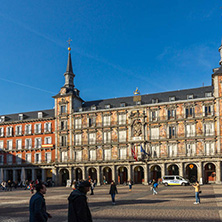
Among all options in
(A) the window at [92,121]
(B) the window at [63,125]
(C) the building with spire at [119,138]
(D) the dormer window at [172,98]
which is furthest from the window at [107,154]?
(D) the dormer window at [172,98]

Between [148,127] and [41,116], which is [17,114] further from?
[148,127]

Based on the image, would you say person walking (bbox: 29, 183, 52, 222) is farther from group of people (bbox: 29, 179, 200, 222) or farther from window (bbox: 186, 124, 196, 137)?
window (bbox: 186, 124, 196, 137)

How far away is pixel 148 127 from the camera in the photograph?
6056cm

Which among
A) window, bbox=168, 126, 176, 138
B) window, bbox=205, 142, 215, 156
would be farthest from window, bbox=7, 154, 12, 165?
window, bbox=205, 142, 215, 156

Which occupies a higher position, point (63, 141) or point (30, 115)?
point (30, 115)

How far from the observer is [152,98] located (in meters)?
63.2

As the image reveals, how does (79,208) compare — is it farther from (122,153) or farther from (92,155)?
(92,155)

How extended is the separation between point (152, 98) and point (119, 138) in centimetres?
1054

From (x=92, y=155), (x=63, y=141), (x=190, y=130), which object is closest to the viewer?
(x=190, y=130)

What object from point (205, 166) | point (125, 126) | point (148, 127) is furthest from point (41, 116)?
point (205, 166)

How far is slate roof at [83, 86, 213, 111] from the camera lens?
60.4 m

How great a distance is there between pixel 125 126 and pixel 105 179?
11683mm

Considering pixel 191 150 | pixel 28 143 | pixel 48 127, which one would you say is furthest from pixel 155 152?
pixel 28 143

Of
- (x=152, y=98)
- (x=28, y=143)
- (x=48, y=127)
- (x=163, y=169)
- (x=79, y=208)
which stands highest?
(x=152, y=98)
